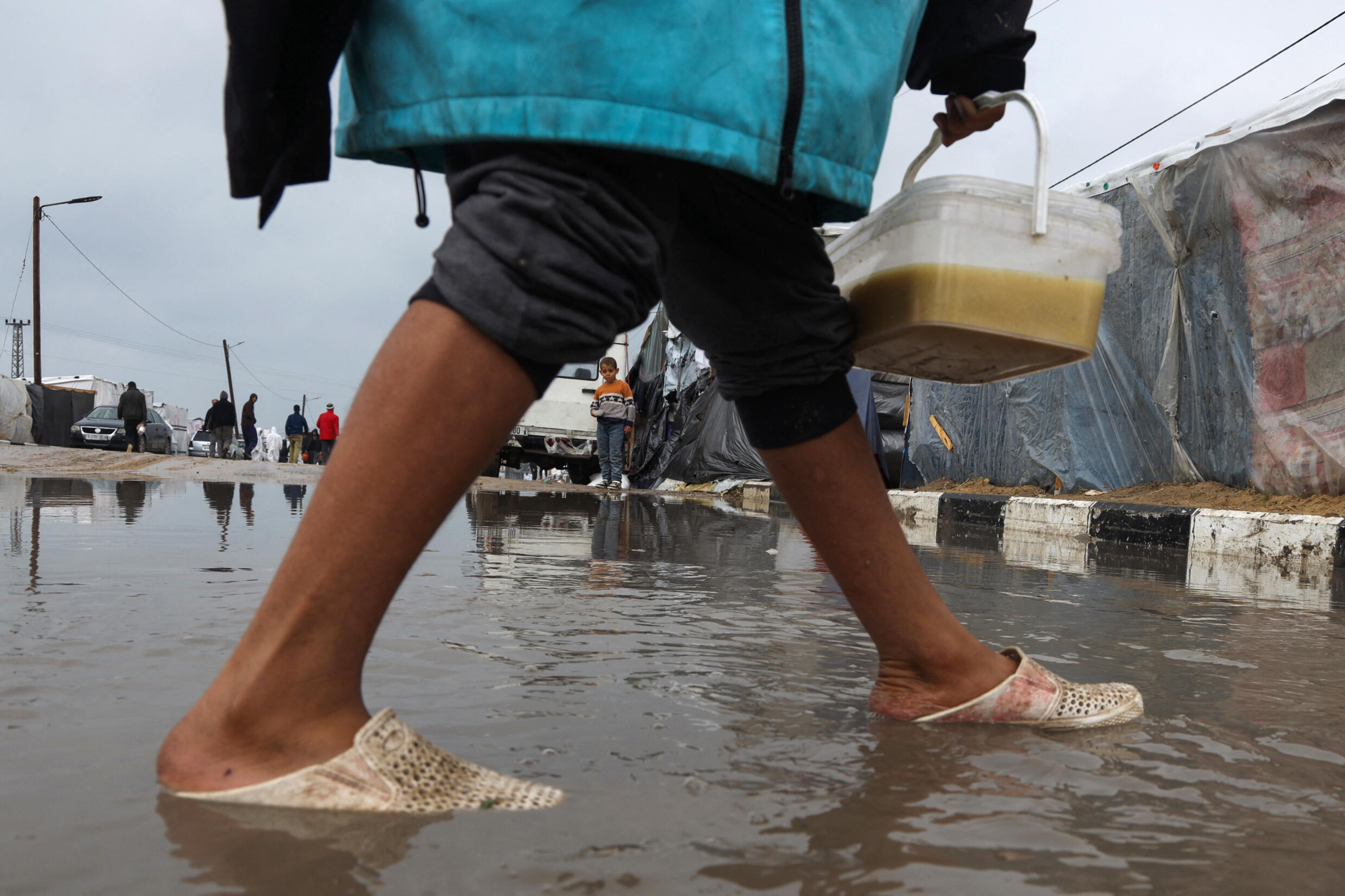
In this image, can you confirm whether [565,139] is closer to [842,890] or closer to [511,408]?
[511,408]

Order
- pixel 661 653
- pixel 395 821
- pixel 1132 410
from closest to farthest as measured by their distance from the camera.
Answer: pixel 395 821, pixel 661 653, pixel 1132 410

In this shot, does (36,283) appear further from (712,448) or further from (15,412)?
(712,448)

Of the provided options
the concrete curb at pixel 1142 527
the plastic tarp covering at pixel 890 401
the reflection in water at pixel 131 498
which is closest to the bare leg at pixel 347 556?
the reflection in water at pixel 131 498

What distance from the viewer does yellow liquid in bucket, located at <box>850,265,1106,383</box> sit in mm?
1398

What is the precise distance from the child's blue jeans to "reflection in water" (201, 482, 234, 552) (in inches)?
175

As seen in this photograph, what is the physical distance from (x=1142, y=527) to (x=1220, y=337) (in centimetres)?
185

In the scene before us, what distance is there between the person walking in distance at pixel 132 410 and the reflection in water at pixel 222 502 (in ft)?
38.9

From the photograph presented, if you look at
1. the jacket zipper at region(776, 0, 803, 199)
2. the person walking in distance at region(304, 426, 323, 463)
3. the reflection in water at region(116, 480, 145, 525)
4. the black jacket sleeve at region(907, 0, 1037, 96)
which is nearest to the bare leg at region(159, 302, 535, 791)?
the jacket zipper at region(776, 0, 803, 199)

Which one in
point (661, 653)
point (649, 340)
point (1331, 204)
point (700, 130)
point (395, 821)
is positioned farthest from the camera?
point (649, 340)

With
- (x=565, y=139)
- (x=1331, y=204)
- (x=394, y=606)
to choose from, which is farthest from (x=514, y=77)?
(x=1331, y=204)

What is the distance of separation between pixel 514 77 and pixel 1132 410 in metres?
7.60

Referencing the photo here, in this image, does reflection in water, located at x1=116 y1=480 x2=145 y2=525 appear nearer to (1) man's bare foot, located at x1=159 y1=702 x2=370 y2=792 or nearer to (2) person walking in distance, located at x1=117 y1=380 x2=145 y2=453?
(1) man's bare foot, located at x1=159 y1=702 x2=370 y2=792

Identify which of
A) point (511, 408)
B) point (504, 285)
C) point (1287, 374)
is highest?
point (1287, 374)

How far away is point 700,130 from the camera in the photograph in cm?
110
